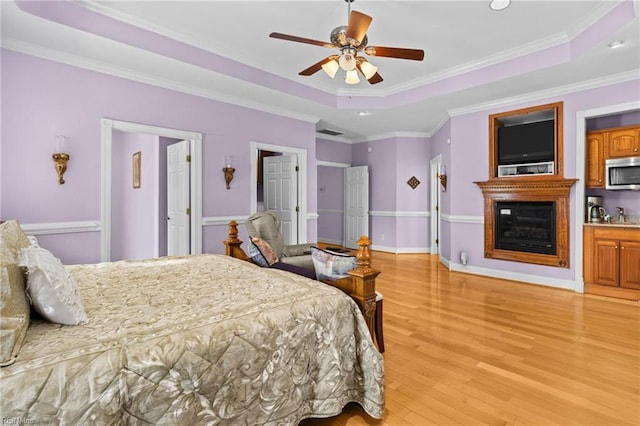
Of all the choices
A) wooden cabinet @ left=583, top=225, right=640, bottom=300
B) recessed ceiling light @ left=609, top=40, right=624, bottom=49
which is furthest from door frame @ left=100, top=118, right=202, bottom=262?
wooden cabinet @ left=583, top=225, right=640, bottom=300

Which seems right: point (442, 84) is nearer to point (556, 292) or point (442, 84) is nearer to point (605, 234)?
point (605, 234)

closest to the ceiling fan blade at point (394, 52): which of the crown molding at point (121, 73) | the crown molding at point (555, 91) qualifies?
the crown molding at point (121, 73)

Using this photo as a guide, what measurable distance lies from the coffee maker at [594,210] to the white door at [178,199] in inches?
216

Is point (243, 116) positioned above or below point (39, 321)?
above

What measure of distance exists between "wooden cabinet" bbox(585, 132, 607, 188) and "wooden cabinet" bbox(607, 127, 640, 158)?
0.26ft

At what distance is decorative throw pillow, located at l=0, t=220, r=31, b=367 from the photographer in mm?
1006

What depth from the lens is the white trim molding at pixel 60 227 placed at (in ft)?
10.8

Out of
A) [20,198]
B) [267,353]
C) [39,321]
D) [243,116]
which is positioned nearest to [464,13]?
[243,116]

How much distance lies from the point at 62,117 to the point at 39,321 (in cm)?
305

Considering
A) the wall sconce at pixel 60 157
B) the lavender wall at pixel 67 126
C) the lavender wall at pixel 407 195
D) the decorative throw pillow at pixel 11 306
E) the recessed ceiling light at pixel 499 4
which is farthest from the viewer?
the lavender wall at pixel 407 195

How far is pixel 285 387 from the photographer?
1.52m

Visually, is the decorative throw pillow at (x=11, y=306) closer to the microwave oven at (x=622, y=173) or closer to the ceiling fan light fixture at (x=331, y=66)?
the ceiling fan light fixture at (x=331, y=66)

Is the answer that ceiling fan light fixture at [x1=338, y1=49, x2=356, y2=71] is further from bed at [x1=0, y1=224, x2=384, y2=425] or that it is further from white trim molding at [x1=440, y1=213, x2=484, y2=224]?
white trim molding at [x1=440, y1=213, x2=484, y2=224]

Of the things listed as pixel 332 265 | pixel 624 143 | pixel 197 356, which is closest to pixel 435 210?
pixel 624 143
